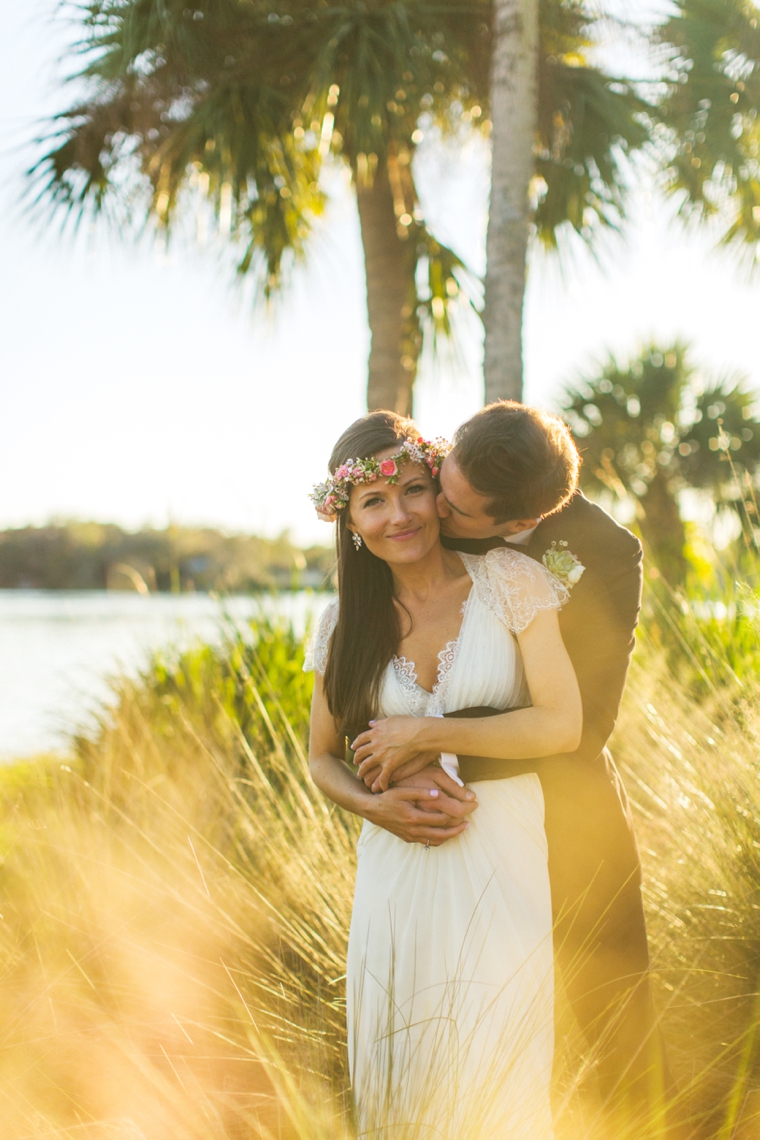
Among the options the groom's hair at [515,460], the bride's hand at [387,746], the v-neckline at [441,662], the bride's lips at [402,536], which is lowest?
the bride's hand at [387,746]

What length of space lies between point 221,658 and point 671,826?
3.07 metres

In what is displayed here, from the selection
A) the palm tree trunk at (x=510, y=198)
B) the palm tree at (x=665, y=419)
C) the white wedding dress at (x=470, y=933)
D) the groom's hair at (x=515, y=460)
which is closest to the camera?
the white wedding dress at (x=470, y=933)

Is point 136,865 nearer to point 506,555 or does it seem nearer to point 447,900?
point 447,900

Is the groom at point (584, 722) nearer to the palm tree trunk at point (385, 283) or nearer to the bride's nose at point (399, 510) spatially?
the bride's nose at point (399, 510)

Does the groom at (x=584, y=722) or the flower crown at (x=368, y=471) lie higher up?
the flower crown at (x=368, y=471)

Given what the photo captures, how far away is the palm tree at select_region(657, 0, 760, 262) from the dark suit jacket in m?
4.54

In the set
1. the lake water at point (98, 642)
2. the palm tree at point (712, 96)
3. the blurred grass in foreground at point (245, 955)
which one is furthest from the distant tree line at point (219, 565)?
the palm tree at point (712, 96)

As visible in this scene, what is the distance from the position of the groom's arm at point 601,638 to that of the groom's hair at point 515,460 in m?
0.28

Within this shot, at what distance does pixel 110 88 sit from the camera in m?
5.60

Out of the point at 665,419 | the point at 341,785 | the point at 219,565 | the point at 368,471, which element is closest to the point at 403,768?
the point at 341,785

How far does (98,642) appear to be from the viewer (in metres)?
5.23

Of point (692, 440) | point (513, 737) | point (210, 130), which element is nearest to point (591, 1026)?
point (513, 737)

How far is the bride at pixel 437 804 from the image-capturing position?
5.47ft

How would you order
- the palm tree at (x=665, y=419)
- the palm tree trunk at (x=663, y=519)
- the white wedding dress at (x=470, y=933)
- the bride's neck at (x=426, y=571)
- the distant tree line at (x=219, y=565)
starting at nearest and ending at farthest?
the white wedding dress at (x=470, y=933) < the bride's neck at (x=426, y=571) < the distant tree line at (x=219, y=565) < the palm tree trunk at (x=663, y=519) < the palm tree at (x=665, y=419)
